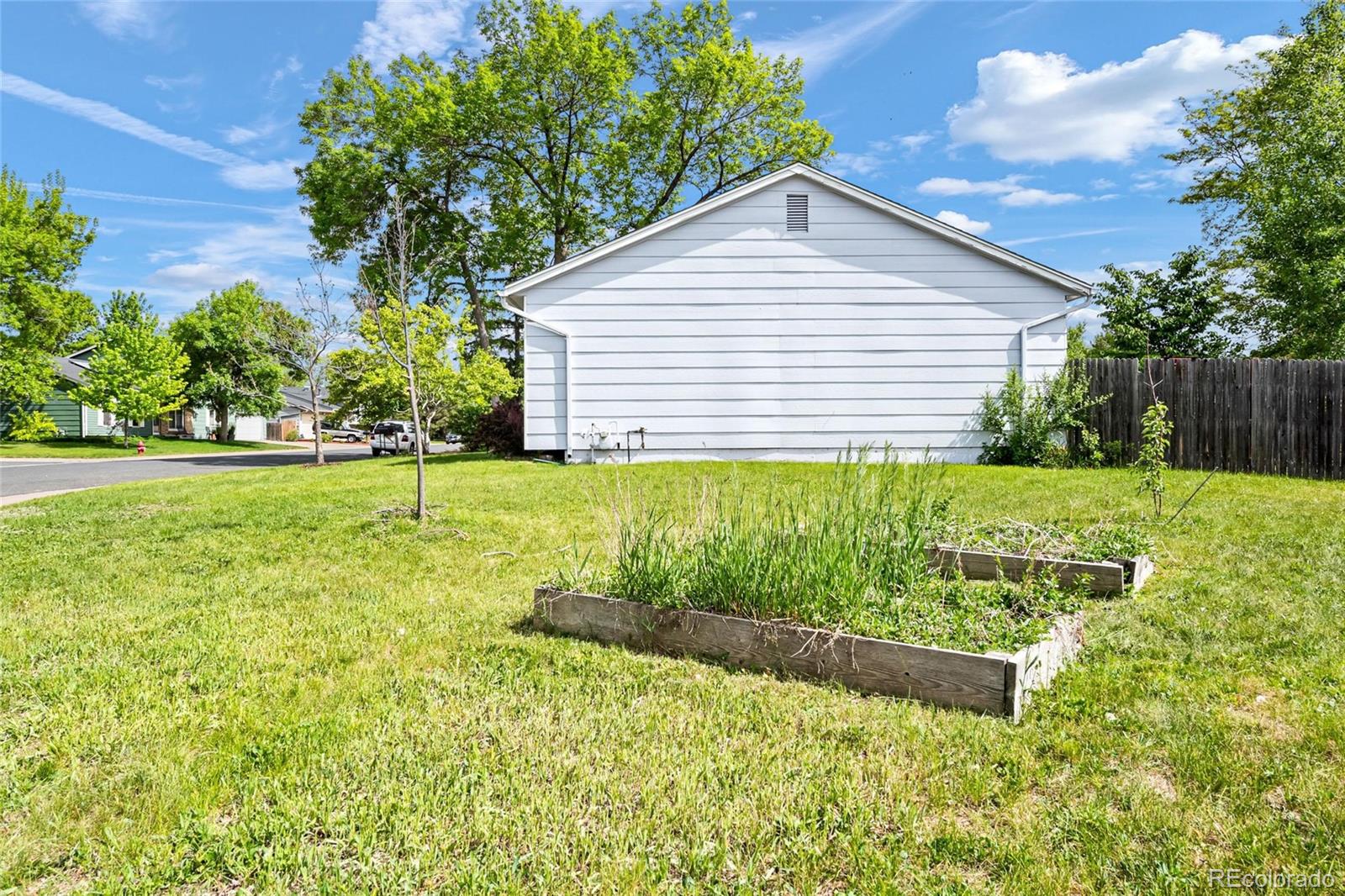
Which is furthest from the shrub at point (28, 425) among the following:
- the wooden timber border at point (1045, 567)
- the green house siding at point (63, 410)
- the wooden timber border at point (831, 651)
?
the wooden timber border at point (1045, 567)

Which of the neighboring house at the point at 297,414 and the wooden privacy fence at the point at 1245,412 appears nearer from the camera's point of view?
the wooden privacy fence at the point at 1245,412

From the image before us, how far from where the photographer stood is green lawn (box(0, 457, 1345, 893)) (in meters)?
2.00

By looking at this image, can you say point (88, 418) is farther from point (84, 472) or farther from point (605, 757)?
point (605, 757)

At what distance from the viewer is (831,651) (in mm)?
3322

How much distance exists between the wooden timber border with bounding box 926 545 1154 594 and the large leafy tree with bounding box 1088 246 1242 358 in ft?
52.4

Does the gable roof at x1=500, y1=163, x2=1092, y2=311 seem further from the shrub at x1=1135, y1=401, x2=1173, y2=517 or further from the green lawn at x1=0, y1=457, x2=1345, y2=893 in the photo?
the green lawn at x1=0, y1=457, x2=1345, y2=893

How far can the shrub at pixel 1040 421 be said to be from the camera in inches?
475

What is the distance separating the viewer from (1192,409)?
11.5m

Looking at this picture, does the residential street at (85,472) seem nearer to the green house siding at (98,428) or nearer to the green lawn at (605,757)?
the green lawn at (605,757)

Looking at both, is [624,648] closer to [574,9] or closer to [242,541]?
[242,541]

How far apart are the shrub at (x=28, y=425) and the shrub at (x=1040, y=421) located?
40.1 metres

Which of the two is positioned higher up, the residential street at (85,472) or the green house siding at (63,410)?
the green house siding at (63,410)

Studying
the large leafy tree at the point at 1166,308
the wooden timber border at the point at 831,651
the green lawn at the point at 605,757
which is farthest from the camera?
the large leafy tree at the point at 1166,308
